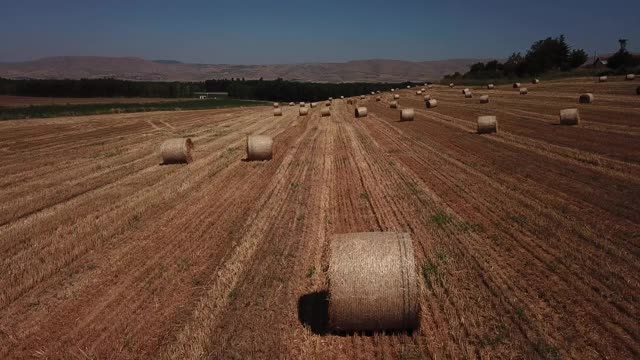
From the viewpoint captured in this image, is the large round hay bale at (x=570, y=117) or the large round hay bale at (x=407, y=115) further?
the large round hay bale at (x=407, y=115)

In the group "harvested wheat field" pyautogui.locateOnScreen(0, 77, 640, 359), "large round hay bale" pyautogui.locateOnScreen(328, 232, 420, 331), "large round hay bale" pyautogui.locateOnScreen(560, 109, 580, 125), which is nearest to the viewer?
"large round hay bale" pyautogui.locateOnScreen(328, 232, 420, 331)

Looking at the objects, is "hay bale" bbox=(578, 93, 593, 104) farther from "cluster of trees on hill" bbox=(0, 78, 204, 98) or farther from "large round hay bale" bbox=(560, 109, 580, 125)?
"cluster of trees on hill" bbox=(0, 78, 204, 98)

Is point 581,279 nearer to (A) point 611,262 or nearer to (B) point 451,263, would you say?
(A) point 611,262

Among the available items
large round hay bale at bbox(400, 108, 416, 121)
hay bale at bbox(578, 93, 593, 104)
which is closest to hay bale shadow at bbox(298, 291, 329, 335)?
large round hay bale at bbox(400, 108, 416, 121)

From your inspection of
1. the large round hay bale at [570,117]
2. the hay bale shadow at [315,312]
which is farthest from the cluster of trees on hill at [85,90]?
the hay bale shadow at [315,312]

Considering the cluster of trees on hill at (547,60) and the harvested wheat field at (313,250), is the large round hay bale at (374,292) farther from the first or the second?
the cluster of trees on hill at (547,60)
